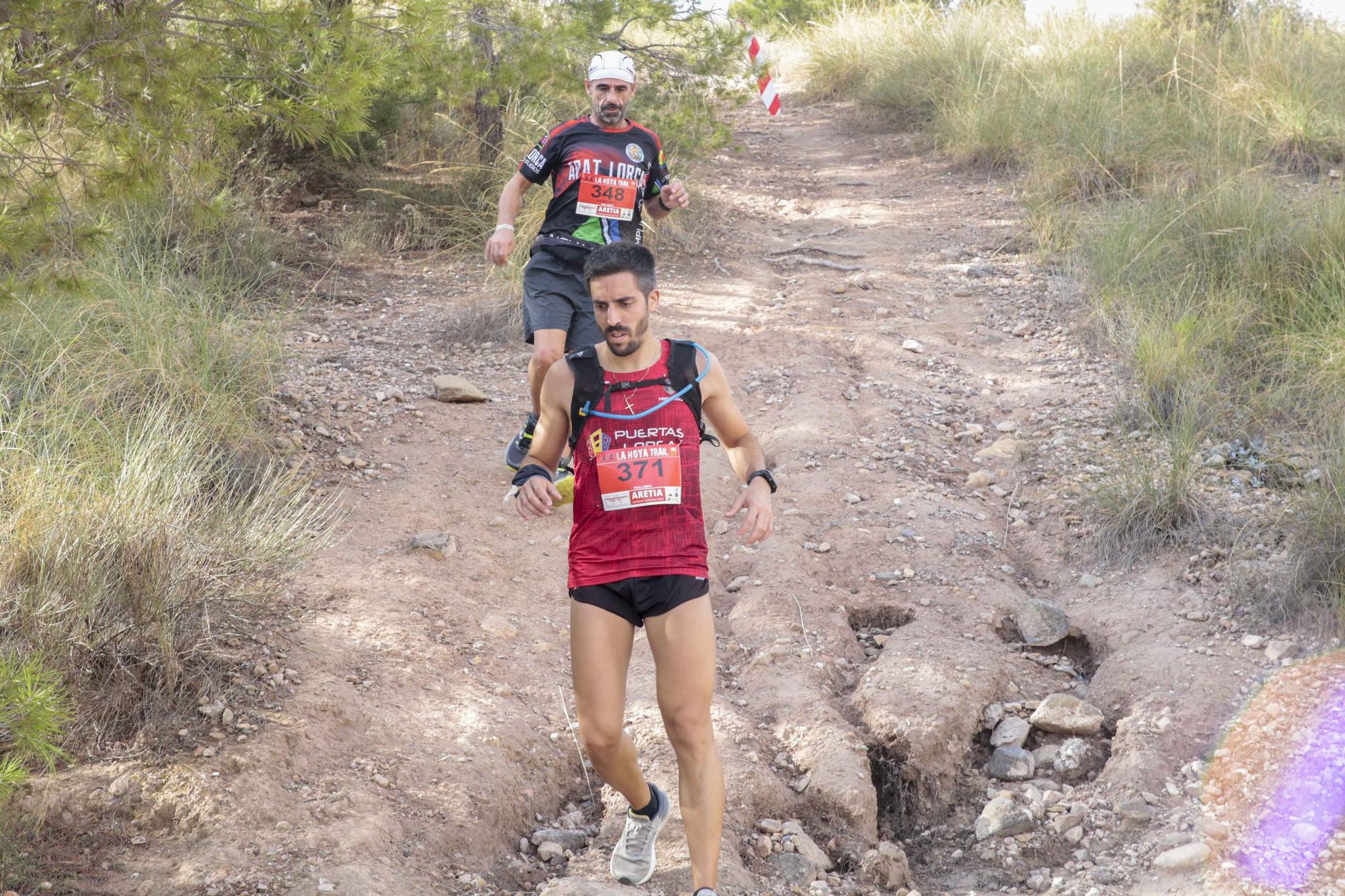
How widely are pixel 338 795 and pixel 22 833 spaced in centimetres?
81

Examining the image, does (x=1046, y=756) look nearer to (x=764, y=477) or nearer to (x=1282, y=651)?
(x=1282, y=651)

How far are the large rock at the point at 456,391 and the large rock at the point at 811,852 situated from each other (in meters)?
3.50

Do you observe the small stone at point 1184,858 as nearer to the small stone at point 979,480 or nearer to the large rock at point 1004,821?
the large rock at point 1004,821

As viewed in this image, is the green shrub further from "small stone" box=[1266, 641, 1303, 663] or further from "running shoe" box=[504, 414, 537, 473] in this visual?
"small stone" box=[1266, 641, 1303, 663]

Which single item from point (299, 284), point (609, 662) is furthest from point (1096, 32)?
point (609, 662)

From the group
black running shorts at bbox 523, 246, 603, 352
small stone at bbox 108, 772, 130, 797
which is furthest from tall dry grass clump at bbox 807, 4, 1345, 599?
small stone at bbox 108, 772, 130, 797

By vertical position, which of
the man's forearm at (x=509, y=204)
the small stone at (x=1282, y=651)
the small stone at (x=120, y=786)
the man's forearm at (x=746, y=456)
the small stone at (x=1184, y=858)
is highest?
the man's forearm at (x=509, y=204)

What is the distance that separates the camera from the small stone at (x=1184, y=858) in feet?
10.1

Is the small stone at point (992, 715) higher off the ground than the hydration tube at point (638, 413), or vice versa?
the hydration tube at point (638, 413)

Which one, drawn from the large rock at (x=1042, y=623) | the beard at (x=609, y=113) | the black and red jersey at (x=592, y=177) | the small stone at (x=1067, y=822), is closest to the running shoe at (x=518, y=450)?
the black and red jersey at (x=592, y=177)

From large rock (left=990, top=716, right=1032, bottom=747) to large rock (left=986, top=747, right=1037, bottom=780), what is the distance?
1.1 inches

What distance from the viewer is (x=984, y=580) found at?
4.79 meters

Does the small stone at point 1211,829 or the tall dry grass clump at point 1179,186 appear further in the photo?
the tall dry grass clump at point 1179,186

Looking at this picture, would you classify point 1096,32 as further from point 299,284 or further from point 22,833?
point 22,833
